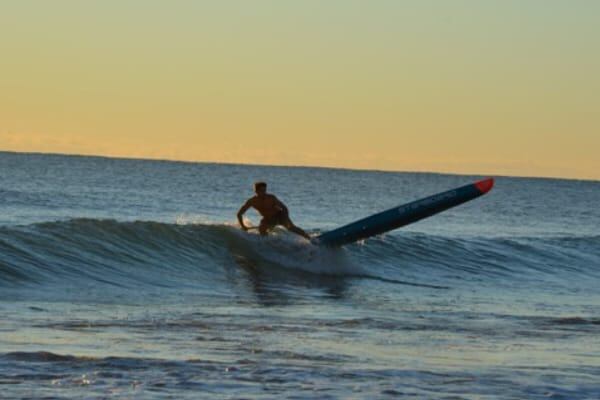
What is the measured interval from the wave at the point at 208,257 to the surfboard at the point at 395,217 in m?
0.27

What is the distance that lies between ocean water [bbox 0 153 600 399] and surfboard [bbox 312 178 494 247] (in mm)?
284

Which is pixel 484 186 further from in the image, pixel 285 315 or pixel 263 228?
pixel 285 315

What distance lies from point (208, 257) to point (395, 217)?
3.23 m

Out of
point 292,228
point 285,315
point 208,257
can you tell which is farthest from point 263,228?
point 285,315

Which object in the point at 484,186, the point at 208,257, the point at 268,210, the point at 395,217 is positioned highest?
the point at 484,186

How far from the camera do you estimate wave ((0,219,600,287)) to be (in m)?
21.2

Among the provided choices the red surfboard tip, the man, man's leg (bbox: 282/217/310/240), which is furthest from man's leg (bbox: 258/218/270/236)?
the red surfboard tip

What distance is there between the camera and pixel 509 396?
1116cm

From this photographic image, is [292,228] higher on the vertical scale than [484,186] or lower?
lower

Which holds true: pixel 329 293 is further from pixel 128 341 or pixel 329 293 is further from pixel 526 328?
pixel 128 341

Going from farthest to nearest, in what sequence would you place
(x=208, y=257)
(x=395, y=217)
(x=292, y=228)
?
(x=395, y=217), (x=208, y=257), (x=292, y=228)

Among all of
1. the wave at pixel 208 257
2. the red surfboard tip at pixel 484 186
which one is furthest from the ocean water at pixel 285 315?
the red surfboard tip at pixel 484 186

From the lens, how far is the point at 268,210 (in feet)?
77.7

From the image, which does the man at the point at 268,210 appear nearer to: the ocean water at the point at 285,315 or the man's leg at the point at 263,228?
the man's leg at the point at 263,228
